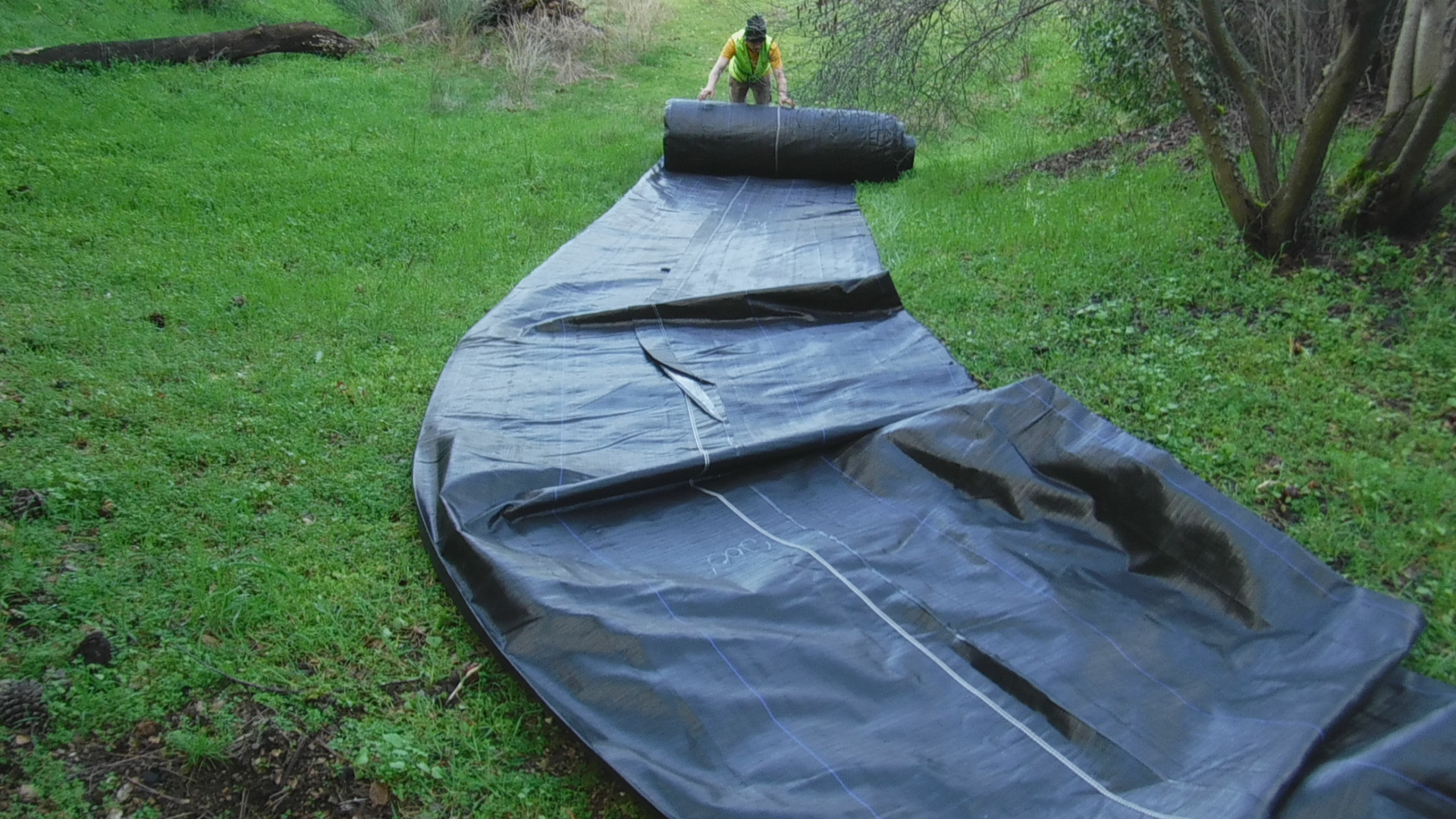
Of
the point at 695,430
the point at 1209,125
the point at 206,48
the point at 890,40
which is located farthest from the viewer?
the point at 206,48

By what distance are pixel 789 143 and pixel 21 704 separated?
5709 millimetres

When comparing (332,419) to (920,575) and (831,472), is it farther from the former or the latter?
(920,575)

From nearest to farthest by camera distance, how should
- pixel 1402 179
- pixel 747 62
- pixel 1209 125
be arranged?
pixel 1402 179
pixel 1209 125
pixel 747 62

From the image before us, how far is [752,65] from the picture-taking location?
7656 millimetres

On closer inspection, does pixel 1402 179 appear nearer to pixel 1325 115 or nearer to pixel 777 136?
pixel 1325 115

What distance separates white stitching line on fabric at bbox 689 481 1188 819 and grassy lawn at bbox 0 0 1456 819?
814mm

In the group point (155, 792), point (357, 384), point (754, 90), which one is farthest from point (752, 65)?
point (155, 792)

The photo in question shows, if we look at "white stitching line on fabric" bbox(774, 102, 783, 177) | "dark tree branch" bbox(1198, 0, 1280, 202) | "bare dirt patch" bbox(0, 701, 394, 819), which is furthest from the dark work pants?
"bare dirt patch" bbox(0, 701, 394, 819)

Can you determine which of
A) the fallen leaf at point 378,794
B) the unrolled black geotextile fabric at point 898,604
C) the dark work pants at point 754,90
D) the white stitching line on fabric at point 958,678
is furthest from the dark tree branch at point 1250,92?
the fallen leaf at point 378,794

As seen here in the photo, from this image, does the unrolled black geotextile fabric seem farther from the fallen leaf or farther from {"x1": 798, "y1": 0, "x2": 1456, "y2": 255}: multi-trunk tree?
{"x1": 798, "y1": 0, "x2": 1456, "y2": 255}: multi-trunk tree

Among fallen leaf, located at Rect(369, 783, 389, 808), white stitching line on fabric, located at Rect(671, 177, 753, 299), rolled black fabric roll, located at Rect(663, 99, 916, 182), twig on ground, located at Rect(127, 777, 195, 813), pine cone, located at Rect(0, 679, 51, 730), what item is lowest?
fallen leaf, located at Rect(369, 783, 389, 808)

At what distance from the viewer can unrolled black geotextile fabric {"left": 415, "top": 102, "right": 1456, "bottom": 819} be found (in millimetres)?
2018

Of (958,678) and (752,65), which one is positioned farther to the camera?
(752,65)

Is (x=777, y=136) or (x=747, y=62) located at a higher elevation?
(x=747, y=62)
